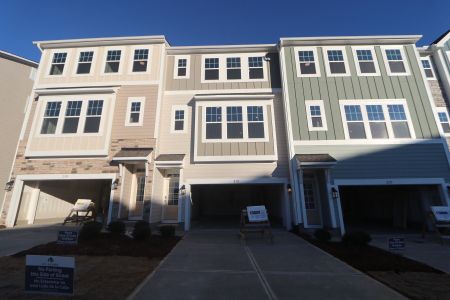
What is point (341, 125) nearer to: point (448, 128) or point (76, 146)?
point (448, 128)

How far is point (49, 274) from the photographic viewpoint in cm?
333

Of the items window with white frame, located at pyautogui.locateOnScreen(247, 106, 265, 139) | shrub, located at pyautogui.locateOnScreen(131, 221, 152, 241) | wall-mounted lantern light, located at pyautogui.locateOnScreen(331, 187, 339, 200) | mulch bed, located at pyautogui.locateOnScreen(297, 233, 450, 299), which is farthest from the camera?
window with white frame, located at pyautogui.locateOnScreen(247, 106, 265, 139)

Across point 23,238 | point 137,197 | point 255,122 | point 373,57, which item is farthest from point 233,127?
point 23,238

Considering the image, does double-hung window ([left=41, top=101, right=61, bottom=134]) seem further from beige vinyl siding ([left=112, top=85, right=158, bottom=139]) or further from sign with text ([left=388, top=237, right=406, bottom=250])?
sign with text ([left=388, top=237, right=406, bottom=250])

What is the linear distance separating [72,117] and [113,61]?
12.8 ft

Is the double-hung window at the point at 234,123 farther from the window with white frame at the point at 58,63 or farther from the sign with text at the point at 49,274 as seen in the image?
the window with white frame at the point at 58,63

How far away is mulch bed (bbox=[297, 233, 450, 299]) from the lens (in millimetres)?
4016

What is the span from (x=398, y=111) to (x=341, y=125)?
3.08 meters

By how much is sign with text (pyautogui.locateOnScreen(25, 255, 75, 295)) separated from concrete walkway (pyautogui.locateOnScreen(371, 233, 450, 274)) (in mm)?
7630

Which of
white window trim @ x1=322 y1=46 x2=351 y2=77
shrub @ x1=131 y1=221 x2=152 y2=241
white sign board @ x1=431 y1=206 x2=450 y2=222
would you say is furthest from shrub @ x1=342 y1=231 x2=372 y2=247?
white window trim @ x1=322 y1=46 x2=351 y2=77

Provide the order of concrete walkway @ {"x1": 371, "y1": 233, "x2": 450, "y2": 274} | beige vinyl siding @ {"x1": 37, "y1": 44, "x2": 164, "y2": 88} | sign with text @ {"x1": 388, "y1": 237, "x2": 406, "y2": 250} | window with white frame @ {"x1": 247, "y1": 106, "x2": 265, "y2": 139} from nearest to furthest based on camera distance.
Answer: sign with text @ {"x1": 388, "y1": 237, "x2": 406, "y2": 250} → concrete walkway @ {"x1": 371, "y1": 233, "x2": 450, "y2": 274} → window with white frame @ {"x1": 247, "y1": 106, "x2": 265, "y2": 139} → beige vinyl siding @ {"x1": 37, "y1": 44, "x2": 164, "y2": 88}

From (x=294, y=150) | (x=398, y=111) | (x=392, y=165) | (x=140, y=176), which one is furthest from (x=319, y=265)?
(x=398, y=111)

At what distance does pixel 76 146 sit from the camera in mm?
11227

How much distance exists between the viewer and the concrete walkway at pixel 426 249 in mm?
5883
